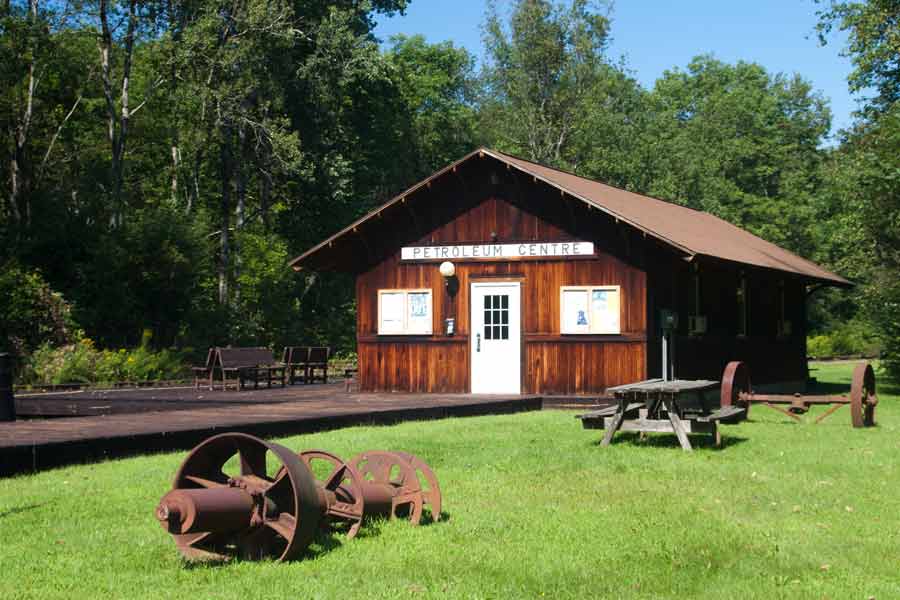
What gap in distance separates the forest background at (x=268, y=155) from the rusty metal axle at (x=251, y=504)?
736 inches

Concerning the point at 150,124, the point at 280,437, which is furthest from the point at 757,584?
the point at 150,124

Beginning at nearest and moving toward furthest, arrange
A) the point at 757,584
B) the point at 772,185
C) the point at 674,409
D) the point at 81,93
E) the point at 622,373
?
the point at 757,584 < the point at 674,409 < the point at 622,373 < the point at 81,93 < the point at 772,185

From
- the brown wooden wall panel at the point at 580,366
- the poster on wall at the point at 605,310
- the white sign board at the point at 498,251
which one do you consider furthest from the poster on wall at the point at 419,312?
the poster on wall at the point at 605,310

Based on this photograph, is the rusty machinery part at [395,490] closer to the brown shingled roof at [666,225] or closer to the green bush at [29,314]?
the brown shingled roof at [666,225]

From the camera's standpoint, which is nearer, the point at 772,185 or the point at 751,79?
the point at 772,185

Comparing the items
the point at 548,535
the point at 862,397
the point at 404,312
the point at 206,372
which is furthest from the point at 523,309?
the point at 548,535

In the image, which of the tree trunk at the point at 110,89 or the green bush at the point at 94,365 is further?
the tree trunk at the point at 110,89

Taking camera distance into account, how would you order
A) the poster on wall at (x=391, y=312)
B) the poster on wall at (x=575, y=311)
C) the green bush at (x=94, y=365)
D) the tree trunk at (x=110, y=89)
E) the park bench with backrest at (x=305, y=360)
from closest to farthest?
the poster on wall at (x=575, y=311)
the poster on wall at (x=391, y=312)
the green bush at (x=94, y=365)
the park bench with backrest at (x=305, y=360)
the tree trunk at (x=110, y=89)

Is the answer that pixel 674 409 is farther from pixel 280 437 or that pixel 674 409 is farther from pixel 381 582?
pixel 381 582

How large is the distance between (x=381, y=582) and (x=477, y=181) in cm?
1548

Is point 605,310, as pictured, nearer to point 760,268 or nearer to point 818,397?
point 760,268

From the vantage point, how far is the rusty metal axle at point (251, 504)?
253 inches

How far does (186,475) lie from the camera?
704 cm

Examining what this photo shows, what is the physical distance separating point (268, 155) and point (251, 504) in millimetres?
30217
